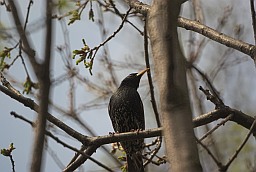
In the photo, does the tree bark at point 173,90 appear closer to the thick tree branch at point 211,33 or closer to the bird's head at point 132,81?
the thick tree branch at point 211,33

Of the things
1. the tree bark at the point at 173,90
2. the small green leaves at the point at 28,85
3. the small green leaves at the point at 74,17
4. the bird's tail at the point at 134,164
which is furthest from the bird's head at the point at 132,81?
the tree bark at the point at 173,90

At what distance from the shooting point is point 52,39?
125 cm

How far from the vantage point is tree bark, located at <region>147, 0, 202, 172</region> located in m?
1.43

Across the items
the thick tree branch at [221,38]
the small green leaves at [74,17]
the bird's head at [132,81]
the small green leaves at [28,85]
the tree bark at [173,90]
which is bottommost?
the tree bark at [173,90]

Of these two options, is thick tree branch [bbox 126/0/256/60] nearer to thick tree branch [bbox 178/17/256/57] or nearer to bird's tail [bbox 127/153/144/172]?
thick tree branch [bbox 178/17/256/57]

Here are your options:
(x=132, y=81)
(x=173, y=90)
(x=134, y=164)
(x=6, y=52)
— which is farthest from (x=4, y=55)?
(x=132, y=81)

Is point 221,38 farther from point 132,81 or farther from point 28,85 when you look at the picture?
point 132,81

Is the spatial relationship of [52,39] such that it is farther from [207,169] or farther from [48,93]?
[207,169]

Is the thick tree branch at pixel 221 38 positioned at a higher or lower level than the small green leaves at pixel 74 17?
lower

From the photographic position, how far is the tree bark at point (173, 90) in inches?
56.1

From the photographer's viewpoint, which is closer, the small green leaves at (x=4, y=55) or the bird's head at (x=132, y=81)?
the small green leaves at (x=4, y=55)

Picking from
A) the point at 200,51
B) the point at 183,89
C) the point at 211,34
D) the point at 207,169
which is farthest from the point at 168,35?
the point at 200,51

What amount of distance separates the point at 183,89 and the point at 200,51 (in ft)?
16.8

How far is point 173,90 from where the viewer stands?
151 cm
